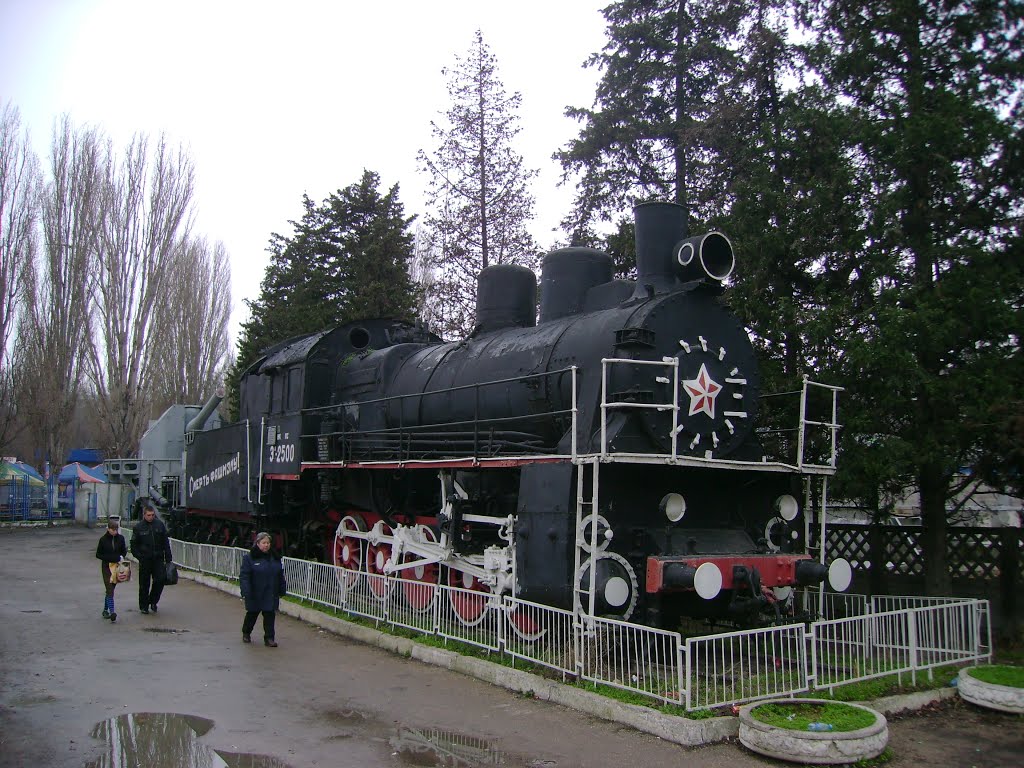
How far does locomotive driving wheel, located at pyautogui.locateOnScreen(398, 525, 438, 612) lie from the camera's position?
10297 millimetres

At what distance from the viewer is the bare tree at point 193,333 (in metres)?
41.5

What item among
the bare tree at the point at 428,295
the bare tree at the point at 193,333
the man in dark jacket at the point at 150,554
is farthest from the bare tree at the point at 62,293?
the man in dark jacket at the point at 150,554

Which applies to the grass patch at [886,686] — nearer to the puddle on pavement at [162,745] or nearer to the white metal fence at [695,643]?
the white metal fence at [695,643]

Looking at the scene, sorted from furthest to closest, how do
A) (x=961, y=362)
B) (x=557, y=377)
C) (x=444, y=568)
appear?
1. (x=444, y=568)
2. (x=961, y=362)
3. (x=557, y=377)

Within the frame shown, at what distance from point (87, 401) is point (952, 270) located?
128 ft

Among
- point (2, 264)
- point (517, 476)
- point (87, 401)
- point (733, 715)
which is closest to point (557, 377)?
point (517, 476)

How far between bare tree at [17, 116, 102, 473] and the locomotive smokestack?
33.1 m

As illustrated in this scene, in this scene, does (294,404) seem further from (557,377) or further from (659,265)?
(659,265)

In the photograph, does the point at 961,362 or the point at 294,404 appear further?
the point at 294,404

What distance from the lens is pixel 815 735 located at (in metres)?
5.98

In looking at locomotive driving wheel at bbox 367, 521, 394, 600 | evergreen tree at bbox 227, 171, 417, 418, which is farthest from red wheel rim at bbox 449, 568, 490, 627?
evergreen tree at bbox 227, 171, 417, 418

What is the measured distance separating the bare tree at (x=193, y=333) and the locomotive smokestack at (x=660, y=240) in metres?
34.3

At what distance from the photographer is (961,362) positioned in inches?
404

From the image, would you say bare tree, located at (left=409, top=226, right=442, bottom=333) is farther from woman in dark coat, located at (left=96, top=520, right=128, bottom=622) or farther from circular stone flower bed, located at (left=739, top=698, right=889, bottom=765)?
circular stone flower bed, located at (left=739, top=698, right=889, bottom=765)
